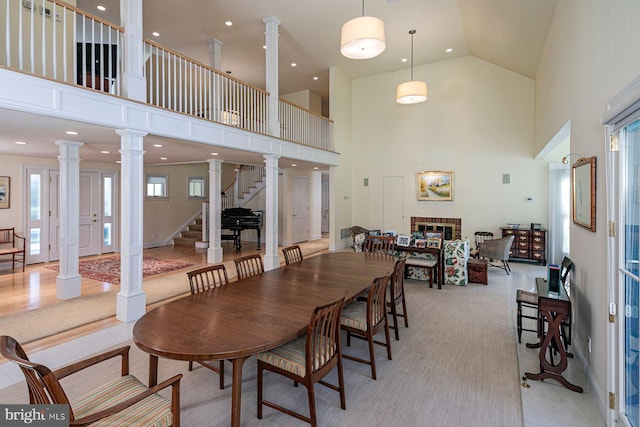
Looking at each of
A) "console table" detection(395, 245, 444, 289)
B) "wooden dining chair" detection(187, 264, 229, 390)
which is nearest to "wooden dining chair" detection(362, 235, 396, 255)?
"console table" detection(395, 245, 444, 289)

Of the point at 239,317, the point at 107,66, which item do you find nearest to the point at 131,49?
the point at 107,66

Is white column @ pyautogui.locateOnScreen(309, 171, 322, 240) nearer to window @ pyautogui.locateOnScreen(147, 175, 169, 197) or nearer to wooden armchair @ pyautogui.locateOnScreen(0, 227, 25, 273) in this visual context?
window @ pyautogui.locateOnScreen(147, 175, 169, 197)

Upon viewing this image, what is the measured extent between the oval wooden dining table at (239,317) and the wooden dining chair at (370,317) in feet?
0.57

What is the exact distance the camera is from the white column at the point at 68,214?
188 inches

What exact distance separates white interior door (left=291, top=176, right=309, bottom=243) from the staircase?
3.00 m

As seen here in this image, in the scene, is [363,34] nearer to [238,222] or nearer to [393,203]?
[393,203]

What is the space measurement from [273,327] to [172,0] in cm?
640

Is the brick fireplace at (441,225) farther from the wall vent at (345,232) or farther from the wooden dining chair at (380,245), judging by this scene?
the wooden dining chair at (380,245)

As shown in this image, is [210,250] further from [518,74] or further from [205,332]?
[518,74]

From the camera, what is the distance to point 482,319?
4289mm

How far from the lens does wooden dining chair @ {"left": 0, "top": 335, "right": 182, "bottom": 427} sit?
Result: 1.40 metres

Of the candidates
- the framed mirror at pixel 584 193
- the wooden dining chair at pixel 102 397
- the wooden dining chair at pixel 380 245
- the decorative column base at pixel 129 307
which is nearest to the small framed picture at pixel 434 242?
the wooden dining chair at pixel 380 245

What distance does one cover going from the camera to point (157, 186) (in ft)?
32.6

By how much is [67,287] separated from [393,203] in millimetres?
7899
